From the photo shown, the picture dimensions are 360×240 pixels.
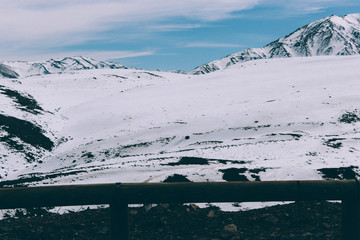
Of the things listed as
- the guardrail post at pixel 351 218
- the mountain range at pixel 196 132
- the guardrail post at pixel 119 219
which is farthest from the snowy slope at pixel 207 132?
the guardrail post at pixel 119 219

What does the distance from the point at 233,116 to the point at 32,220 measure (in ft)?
48.6

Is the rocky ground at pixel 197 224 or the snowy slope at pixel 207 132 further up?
the rocky ground at pixel 197 224

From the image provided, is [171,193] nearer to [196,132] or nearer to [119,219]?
[119,219]

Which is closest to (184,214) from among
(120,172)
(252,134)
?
(120,172)

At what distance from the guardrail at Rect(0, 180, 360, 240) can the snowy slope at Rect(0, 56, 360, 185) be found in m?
6.07

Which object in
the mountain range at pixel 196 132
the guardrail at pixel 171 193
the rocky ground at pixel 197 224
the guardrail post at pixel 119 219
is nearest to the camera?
the guardrail at pixel 171 193

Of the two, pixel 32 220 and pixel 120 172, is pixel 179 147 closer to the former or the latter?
pixel 120 172

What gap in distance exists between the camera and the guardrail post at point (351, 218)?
16.1 ft

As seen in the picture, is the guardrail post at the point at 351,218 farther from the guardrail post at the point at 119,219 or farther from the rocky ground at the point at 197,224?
the guardrail post at the point at 119,219

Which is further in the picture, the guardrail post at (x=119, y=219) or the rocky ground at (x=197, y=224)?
the rocky ground at (x=197, y=224)

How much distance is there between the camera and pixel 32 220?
763 cm

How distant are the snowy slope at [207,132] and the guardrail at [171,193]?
607 cm

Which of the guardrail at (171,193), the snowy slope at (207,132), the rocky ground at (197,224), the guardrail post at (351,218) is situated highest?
the guardrail at (171,193)

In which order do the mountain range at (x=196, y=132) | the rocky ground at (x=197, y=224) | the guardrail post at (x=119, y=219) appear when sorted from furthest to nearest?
the mountain range at (x=196, y=132) → the rocky ground at (x=197, y=224) → the guardrail post at (x=119, y=219)
